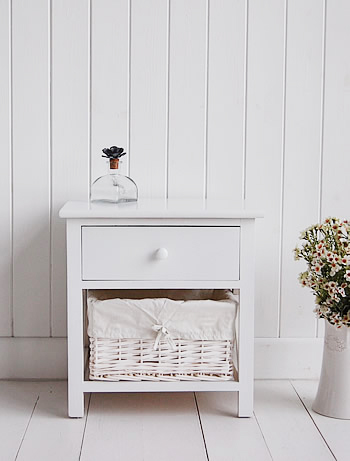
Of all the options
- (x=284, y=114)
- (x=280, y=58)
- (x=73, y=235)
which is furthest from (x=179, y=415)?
(x=280, y=58)

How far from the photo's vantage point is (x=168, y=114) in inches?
91.2

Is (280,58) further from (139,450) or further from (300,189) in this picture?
(139,450)

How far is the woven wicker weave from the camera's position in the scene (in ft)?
6.67

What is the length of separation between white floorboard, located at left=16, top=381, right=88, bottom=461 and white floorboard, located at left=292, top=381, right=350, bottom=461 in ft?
2.06

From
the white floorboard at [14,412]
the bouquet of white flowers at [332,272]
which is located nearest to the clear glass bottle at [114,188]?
the bouquet of white flowers at [332,272]

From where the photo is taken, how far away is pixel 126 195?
2125 millimetres

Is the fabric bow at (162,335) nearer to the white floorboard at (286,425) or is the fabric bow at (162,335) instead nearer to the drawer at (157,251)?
the drawer at (157,251)

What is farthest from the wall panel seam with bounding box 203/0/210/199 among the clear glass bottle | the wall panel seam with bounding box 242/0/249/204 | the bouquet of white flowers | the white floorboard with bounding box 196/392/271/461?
the white floorboard with bounding box 196/392/271/461

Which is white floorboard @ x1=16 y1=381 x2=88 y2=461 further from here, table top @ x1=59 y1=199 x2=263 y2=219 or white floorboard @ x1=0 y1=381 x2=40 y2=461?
table top @ x1=59 y1=199 x2=263 y2=219

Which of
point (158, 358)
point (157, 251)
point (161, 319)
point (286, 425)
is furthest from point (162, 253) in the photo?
point (286, 425)

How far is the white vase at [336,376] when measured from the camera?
6.73 ft

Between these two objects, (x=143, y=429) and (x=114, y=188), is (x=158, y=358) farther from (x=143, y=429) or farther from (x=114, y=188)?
(x=114, y=188)

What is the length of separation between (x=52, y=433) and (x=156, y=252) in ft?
1.77

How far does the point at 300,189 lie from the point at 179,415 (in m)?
0.80
